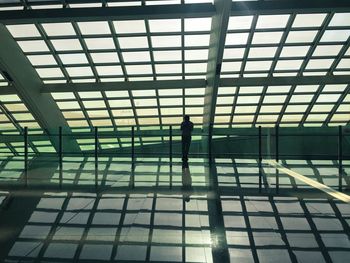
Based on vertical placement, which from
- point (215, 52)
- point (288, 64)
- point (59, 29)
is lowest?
point (215, 52)

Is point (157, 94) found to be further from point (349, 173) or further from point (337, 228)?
point (337, 228)

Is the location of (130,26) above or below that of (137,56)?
below

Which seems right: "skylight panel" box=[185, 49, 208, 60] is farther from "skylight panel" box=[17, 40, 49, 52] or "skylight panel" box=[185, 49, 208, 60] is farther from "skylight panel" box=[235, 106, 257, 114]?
"skylight panel" box=[17, 40, 49, 52]

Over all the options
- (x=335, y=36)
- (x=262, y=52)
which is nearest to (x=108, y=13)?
(x=262, y=52)

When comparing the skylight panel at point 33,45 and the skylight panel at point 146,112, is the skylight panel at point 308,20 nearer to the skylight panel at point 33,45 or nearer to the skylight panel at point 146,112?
the skylight panel at point 146,112

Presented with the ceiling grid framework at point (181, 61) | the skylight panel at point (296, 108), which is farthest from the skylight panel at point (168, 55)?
the skylight panel at point (296, 108)

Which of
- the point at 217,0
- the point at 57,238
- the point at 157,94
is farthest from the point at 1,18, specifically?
the point at 57,238

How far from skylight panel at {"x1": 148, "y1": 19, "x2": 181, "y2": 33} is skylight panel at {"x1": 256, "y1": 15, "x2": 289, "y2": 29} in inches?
Result: 155

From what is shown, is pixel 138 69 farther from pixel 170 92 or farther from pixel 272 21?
pixel 272 21

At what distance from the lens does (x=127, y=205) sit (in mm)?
6016

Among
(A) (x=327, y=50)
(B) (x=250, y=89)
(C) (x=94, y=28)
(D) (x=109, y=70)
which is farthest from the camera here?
(B) (x=250, y=89)

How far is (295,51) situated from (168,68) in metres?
7.17

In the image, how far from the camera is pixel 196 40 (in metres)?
22.0

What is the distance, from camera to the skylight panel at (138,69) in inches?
960
